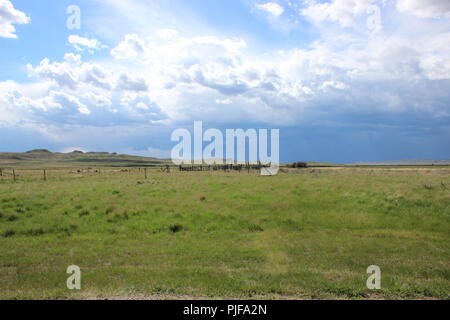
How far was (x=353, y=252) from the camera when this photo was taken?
38.1 ft

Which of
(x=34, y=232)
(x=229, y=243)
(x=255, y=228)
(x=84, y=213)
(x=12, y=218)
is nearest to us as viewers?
(x=229, y=243)

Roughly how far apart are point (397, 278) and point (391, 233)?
5.98m

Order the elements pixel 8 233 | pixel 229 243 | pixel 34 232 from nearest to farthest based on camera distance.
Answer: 1. pixel 229 243
2. pixel 8 233
3. pixel 34 232

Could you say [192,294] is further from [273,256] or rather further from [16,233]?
[16,233]

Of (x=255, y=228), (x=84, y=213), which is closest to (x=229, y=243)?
(x=255, y=228)

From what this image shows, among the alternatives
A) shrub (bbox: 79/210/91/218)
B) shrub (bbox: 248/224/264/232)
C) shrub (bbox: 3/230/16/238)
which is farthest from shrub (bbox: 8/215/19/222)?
shrub (bbox: 248/224/264/232)

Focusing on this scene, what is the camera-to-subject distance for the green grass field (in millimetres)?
8102

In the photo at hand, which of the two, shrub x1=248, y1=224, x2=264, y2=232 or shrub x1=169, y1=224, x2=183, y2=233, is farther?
shrub x1=248, y1=224, x2=264, y2=232

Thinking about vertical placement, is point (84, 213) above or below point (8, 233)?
above

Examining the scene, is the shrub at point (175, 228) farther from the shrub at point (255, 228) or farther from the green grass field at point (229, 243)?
the shrub at point (255, 228)

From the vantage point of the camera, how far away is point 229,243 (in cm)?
1281

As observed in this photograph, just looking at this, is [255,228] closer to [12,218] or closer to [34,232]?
[34,232]

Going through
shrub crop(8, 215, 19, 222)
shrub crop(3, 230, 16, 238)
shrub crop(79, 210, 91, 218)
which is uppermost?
shrub crop(79, 210, 91, 218)

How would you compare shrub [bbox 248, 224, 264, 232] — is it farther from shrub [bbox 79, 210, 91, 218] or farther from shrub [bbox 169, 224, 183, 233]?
shrub [bbox 79, 210, 91, 218]
